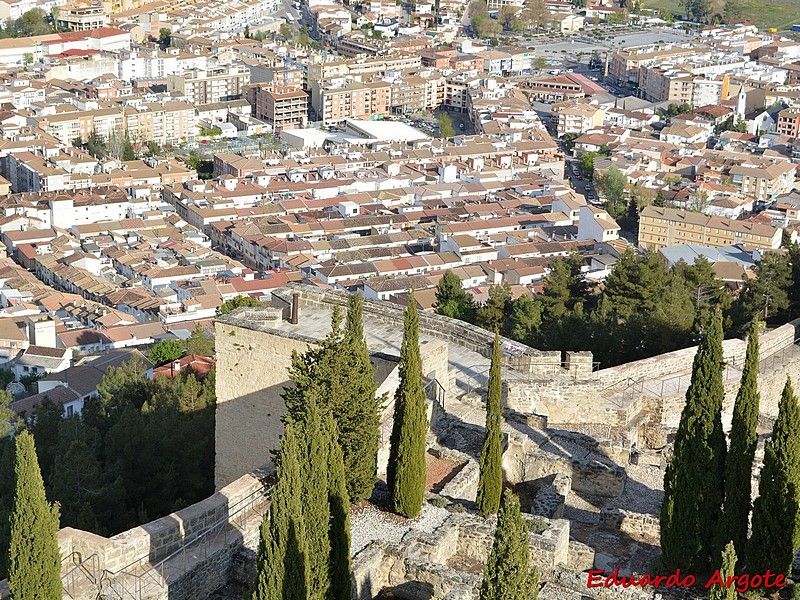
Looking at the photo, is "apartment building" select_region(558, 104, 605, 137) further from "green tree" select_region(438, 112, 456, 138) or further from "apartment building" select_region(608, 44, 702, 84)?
"apartment building" select_region(608, 44, 702, 84)

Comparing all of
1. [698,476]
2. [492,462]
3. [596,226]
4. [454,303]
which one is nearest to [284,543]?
[492,462]

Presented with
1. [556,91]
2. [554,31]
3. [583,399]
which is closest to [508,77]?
[556,91]

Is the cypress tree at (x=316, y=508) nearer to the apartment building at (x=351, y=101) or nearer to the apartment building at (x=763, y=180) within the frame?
the apartment building at (x=763, y=180)

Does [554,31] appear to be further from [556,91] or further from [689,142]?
[689,142]

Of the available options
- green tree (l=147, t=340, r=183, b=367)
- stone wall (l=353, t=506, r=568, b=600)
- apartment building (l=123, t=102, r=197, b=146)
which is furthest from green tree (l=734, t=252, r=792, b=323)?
apartment building (l=123, t=102, r=197, b=146)

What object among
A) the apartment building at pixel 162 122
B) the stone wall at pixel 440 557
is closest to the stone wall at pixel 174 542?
the stone wall at pixel 440 557

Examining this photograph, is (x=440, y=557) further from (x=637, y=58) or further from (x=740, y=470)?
(x=637, y=58)

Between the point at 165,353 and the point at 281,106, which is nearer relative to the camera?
the point at 165,353
